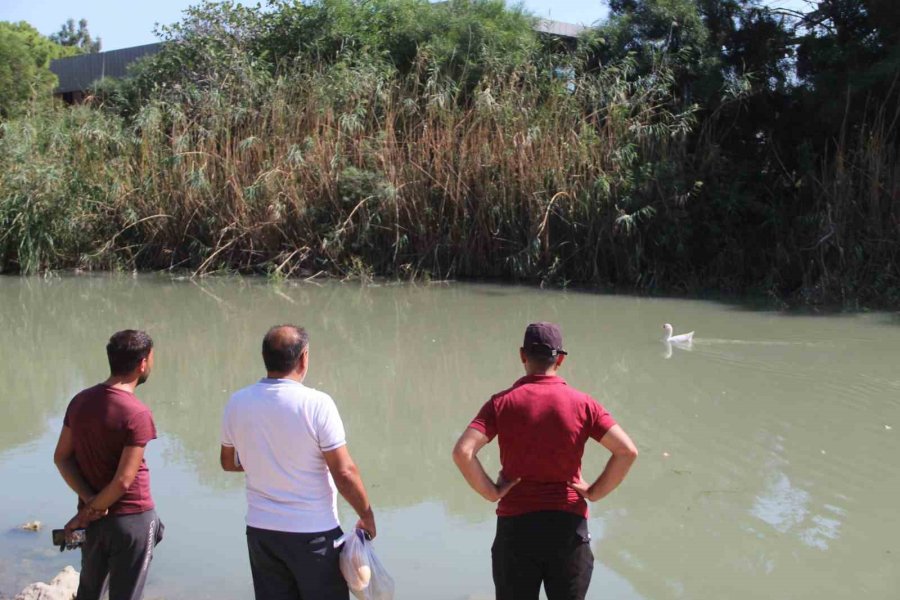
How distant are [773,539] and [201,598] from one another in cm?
274

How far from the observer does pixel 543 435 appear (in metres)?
2.83

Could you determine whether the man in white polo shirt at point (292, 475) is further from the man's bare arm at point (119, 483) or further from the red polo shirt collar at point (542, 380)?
the red polo shirt collar at point (542, 380)

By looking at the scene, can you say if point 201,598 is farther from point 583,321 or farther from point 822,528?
point 583,321

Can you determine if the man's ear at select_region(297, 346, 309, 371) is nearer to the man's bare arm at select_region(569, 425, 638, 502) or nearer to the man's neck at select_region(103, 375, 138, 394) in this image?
the man's neck at select_region(103, 375, 138, 394)

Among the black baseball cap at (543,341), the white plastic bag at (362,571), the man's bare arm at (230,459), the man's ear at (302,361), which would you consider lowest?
the white plastic bag at (362,571)

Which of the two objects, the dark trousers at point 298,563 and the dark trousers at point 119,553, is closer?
the dark trousers at point 298,563

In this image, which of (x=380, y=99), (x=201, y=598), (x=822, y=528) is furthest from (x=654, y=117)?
(x=201, y=598)

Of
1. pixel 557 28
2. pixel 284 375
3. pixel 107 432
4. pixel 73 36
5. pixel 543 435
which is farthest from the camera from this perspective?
pixel 73 36

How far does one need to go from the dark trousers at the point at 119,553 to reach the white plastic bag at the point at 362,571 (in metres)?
0.70

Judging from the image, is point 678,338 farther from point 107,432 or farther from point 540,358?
point 107,432

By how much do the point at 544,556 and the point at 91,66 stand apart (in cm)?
3502

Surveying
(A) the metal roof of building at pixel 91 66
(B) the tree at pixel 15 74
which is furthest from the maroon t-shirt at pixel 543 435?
(A) the metal roof of building at pixel 91 66

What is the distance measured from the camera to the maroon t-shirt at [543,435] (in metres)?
2.83

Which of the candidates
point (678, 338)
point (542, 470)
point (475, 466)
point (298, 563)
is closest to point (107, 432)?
point (298, 563)
